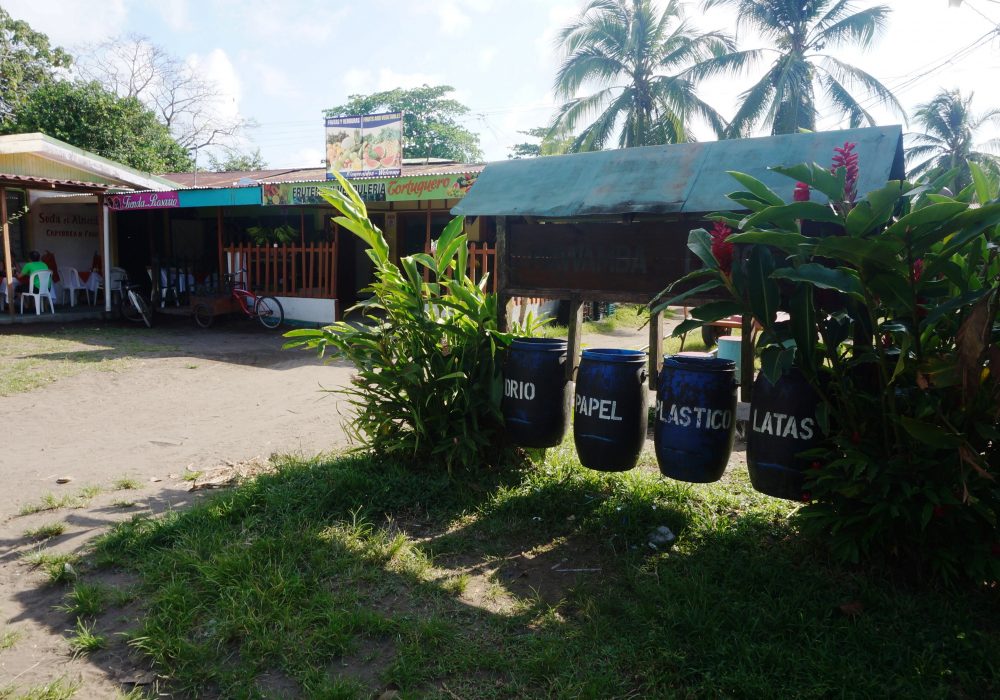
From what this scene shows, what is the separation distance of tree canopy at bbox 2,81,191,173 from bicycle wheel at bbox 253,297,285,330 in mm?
12198

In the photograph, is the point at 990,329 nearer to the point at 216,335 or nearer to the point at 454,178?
the point at 454,178

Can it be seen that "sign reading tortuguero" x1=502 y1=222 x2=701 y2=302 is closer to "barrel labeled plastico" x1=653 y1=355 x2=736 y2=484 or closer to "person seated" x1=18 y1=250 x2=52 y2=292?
"barrel labeled plastico" x1=653 y1=355 x2=736 y2=484

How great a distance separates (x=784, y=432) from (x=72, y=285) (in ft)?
52.2

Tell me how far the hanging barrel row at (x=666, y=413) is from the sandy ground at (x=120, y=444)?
6.62ft

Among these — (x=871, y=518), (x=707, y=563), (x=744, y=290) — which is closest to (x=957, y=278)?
A: (x=744, y=290)

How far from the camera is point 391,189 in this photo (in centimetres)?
1126

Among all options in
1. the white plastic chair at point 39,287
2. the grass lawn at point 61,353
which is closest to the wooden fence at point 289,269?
the grass lawn at point 61,353

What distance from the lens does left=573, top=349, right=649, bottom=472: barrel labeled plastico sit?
12.2 feet

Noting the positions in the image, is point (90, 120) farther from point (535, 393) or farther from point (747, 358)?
point (747, 358)

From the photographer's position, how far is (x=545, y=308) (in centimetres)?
1419

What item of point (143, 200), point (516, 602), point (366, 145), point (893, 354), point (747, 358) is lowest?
point (516, 602)

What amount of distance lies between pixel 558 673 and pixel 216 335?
10990mm

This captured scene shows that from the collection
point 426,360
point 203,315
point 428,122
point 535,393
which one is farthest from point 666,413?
point 428,122

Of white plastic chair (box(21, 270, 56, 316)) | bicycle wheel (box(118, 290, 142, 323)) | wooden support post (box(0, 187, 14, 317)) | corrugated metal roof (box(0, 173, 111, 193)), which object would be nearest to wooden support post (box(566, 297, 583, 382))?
corrugated metal roof (box(0, 173, 111, 193))
